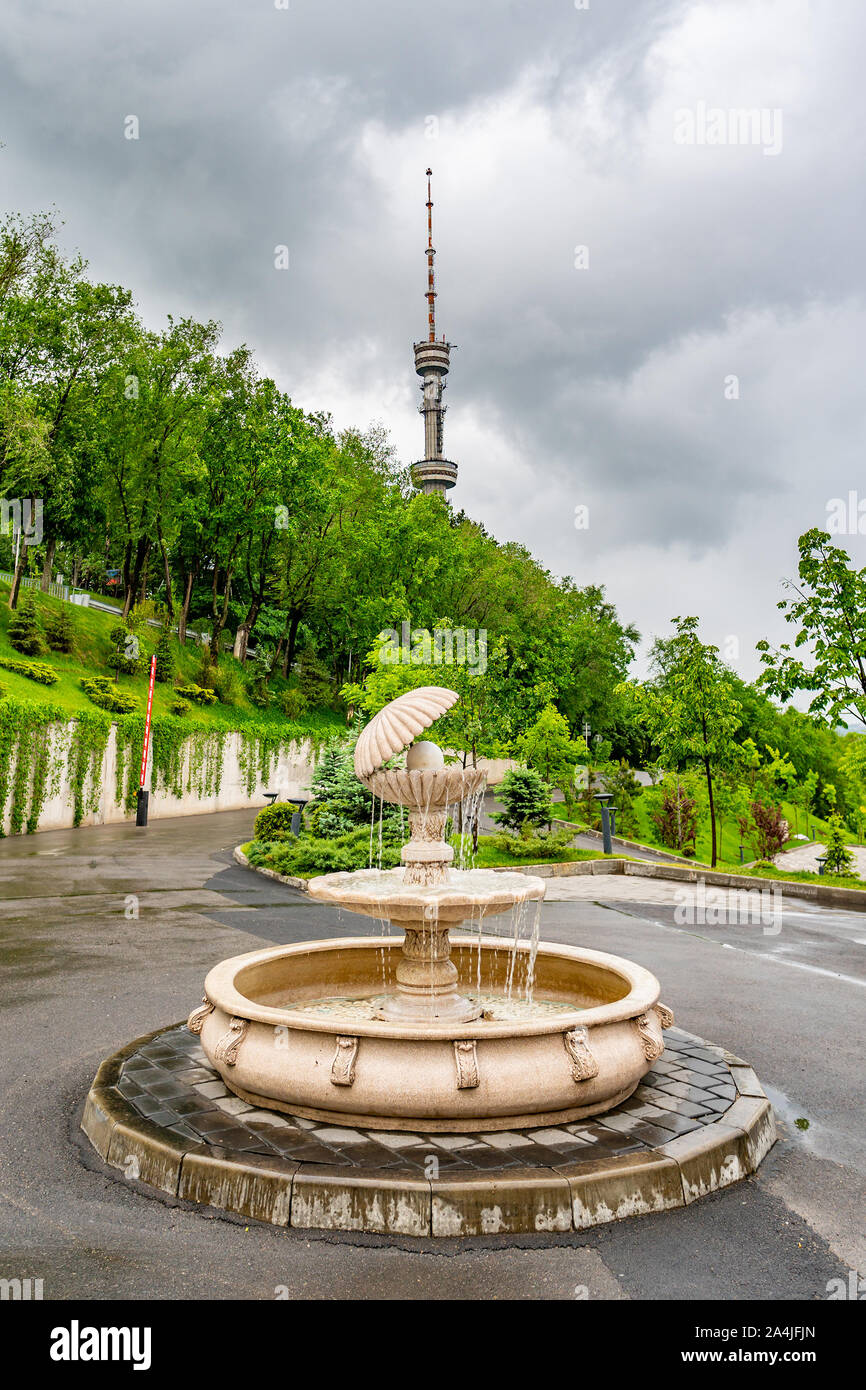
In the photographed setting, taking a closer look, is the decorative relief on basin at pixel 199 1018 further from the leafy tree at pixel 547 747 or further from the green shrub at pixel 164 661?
the green shrub at pixel 164 661

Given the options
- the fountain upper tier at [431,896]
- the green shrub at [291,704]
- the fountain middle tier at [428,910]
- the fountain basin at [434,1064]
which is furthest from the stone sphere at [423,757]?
the green shrub at [291,704]

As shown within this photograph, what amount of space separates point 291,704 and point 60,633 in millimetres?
13768

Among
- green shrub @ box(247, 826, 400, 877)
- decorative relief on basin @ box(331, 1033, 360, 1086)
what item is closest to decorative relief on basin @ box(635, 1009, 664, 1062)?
decorative relief on basin @ box(331, 1033, 360, 1086)

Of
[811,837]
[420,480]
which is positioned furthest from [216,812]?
[420,480]

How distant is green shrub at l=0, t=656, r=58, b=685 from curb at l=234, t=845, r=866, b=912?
12.2 metres

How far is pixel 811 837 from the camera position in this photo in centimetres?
4322

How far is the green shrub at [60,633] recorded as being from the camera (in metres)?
32.9

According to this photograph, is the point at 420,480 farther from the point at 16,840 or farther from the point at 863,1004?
the point at 863,1004

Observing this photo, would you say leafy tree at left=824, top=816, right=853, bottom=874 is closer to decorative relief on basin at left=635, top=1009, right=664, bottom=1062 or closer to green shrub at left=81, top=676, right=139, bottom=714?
decorative relief on basin at left=635, top=1009, right=664, bottom=1062

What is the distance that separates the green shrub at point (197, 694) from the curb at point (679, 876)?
16743mm

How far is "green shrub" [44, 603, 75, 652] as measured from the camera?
3288 centimetres

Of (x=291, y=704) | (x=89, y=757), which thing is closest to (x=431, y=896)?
(x=89, y=757)

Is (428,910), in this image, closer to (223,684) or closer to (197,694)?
(197,694)

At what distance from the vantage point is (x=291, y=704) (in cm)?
4422
